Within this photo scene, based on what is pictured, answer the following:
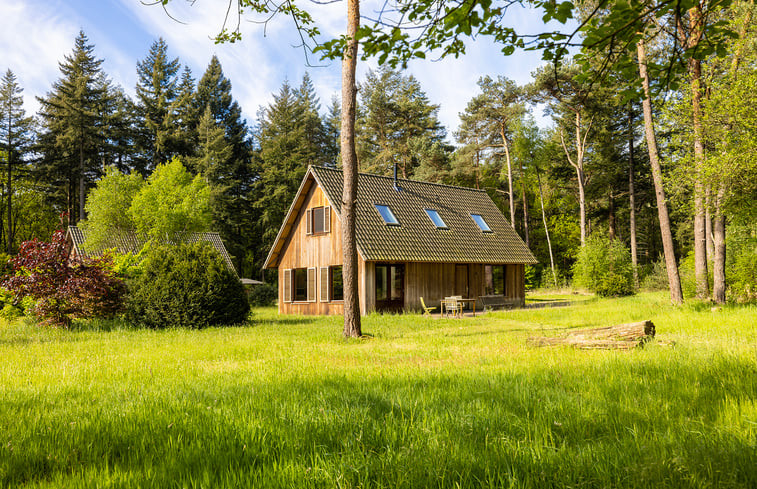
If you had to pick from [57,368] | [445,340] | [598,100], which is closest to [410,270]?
[445,340]

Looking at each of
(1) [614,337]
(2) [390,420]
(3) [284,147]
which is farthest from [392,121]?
(2) [390,420]

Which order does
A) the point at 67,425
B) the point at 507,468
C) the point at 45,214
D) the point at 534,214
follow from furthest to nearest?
the point at 534,214
the point at 45,214
the point at 67,425
the point at 507,468

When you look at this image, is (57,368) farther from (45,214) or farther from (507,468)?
(45,214)

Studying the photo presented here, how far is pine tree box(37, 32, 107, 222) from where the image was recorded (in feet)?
126

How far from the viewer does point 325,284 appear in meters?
21.9

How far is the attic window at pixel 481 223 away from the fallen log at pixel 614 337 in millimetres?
17089

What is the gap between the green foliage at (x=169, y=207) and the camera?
27.7 meters

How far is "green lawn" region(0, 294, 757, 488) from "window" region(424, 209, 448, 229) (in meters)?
15.9

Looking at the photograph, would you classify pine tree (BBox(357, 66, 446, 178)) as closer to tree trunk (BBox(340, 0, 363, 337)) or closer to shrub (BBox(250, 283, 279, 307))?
shrub (BBox(250, 283, 279, 307))

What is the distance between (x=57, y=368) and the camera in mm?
6859

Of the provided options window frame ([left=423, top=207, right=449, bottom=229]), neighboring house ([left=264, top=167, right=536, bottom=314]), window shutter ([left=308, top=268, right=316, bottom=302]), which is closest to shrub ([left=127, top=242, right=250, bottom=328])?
neighboring house ([left=264, top=167, right=536, bottom=314])

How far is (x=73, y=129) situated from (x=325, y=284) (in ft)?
94.8

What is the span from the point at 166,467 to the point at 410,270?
727 inches

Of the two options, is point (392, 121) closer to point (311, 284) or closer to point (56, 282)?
point (311, 284)
